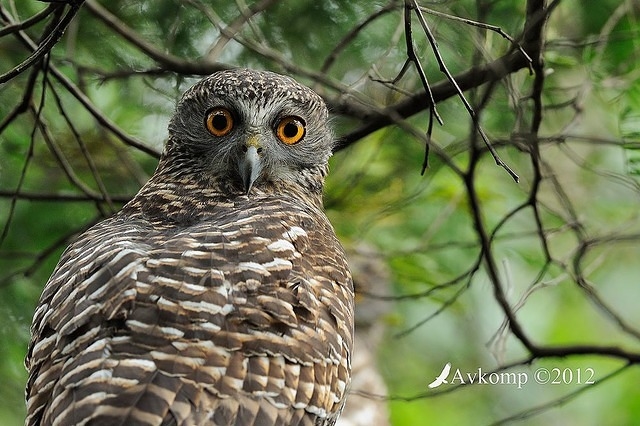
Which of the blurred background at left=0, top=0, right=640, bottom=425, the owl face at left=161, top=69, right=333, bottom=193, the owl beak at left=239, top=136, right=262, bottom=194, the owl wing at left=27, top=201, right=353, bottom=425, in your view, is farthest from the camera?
the blurred background at left=0, top=0, right=640, bottom=425

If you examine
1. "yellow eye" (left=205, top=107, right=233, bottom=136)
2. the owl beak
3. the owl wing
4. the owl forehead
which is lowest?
the owl wing

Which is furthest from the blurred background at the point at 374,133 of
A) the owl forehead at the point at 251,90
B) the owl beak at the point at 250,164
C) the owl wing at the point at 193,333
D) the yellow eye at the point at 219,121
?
the owl wing at the point at 193,333

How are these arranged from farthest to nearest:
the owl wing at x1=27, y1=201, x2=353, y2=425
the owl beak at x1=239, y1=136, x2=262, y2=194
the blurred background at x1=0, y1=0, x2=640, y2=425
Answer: the blurred background at x1=0, y1=0, x2=640, y2=425
the owl beak at x1=239, y1=136, x2=262, y2=194
the owl wing at x1=27, y1=201, x2=353, y2=425

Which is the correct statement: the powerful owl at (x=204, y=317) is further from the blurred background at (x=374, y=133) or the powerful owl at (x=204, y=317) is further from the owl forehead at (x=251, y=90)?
the blurred background at (x=374, y=133)

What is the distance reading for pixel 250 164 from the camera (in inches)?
137

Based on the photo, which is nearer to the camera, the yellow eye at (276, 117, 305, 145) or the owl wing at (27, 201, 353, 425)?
the owl wing at (27, 201, 353, 425)

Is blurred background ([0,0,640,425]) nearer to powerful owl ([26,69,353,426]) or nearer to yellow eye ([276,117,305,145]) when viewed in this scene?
yellow eye ([276,117,305,145])

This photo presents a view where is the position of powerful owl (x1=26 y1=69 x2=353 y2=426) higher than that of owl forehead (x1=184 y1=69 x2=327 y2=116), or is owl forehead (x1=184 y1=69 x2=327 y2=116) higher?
owl forehead (x1=184 y1=69 x2=327 y2=116)

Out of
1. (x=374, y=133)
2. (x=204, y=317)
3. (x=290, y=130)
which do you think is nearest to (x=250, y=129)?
(x=290, y=130)

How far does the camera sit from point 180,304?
2.64 m

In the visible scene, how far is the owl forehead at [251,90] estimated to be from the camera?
3.58 meters

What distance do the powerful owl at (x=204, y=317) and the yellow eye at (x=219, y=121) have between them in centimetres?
9

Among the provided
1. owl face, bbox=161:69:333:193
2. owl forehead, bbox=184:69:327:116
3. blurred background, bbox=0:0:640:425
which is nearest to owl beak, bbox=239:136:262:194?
owl face, bbox=161:69:333:193

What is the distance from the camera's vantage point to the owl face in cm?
358
